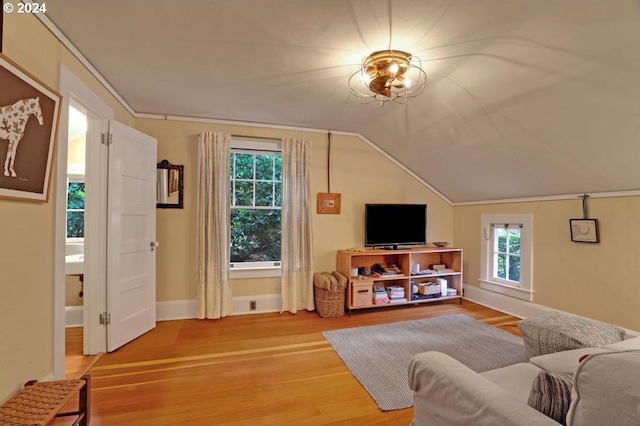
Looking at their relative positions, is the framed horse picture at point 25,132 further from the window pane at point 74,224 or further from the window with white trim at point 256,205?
the window pane at point 74,224

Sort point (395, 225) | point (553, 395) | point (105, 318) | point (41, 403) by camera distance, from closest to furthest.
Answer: point (553, 395) < point (41, 403) < point (105, 318) < point (395, 225)

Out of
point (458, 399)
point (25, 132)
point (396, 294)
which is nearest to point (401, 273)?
point (396, 294)

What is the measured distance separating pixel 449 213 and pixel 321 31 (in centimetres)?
356

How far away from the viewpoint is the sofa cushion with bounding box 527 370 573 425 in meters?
0.87

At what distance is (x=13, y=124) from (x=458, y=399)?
2317mm

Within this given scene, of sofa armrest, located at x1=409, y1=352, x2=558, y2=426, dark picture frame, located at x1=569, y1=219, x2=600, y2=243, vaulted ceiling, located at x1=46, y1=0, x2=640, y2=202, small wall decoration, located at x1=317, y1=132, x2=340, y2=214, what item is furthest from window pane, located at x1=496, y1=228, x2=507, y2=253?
sofa armrest, located at x1=409, y1=352, x2=558, y2=426

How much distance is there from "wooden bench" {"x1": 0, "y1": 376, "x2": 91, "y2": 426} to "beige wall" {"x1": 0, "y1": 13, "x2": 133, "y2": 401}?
132 millimetres

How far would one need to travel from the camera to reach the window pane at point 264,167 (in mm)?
3693

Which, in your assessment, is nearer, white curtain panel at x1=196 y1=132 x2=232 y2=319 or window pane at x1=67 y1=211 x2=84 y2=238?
white curtain panel at x1=196 y1=132 x2=232 y2=319

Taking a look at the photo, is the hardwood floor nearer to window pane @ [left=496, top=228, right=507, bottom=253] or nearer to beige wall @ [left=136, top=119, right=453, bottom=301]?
beige wall @ [left=136, top=119, right=453, bottom=301]

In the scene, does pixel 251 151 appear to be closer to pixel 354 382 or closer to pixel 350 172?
pixel 350 172

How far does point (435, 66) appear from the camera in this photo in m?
2.16

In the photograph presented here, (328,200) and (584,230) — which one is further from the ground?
(328,200)

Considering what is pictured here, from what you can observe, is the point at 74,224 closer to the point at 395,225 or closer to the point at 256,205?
the point at 256,205
